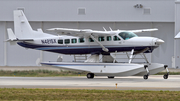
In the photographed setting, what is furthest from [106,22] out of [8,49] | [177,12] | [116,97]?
[116,97]

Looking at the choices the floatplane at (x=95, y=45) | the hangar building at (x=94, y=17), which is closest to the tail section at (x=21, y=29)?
the floatplane at (x=95, y=45)

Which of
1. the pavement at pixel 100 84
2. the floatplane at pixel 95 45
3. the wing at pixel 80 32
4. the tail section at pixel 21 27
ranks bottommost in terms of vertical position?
the pavement at pixel 100 84

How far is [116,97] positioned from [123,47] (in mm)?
12859

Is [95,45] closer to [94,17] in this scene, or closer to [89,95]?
[89,95]

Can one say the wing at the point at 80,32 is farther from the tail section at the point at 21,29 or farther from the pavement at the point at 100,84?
the pavement at the point at 100,84

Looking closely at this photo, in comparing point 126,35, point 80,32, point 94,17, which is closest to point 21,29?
point 80,32

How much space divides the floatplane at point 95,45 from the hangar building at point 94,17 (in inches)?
524

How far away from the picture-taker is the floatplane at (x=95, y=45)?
80.5 feet

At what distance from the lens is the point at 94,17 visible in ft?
137

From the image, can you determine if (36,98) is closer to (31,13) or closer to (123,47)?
(123,47)

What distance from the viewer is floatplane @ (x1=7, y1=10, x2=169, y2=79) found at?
80.5 ft

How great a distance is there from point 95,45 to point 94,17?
15.2 meters

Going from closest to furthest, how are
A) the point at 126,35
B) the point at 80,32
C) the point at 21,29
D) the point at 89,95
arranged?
the point at 89,95 < the point at 80,32 < the point at 126,35 < the point at 21,29

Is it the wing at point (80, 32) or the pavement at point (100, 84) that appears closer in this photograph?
the pavement at point (100, 84)
